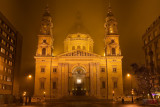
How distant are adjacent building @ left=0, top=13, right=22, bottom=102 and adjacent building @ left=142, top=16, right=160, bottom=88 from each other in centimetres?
3809

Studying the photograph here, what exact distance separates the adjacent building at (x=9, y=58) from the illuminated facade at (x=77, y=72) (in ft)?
24.7

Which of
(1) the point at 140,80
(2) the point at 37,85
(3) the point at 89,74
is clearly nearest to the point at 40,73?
(2) the point at 37,85

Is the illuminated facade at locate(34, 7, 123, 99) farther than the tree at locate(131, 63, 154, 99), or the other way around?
the illuminated facade at locate(34, 7, 123, 99)

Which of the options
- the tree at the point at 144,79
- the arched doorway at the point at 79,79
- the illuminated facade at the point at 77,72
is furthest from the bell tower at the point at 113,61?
the tree at the point at 144,79

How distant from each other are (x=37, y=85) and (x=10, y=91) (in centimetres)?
802

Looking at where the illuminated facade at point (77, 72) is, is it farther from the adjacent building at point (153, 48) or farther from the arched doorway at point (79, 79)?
the adjacent building at point (153, 48)

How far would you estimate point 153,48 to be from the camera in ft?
167

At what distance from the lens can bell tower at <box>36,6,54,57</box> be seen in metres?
62.1

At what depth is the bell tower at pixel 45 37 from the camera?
2445 inches

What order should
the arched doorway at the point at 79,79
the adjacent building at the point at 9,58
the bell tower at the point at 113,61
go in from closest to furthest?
the adjacent building at the point at 9,58
the bell tower at the point at 113,61
the arched doorway at the point at 79,79

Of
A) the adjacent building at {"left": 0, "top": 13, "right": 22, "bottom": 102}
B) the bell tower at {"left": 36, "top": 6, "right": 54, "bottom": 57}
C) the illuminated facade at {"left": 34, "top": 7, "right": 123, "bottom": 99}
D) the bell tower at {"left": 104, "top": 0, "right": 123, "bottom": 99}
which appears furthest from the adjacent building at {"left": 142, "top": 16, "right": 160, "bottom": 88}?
the adjacent building at {"left": 0, "top": 13, "right": 22, "bottom": 102}

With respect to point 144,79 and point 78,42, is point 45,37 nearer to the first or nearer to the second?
point 78,42

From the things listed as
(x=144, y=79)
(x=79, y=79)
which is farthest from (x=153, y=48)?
(x=79, y=79)

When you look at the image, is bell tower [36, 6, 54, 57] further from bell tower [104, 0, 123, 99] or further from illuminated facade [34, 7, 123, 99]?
bell tower [104, 0, 123, 99]
